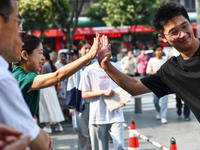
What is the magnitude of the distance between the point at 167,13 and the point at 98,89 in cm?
245

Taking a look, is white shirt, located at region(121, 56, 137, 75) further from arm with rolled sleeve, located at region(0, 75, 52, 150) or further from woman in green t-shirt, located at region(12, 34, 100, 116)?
arm with rolled sleeve, located at region(0, 75, 52, 150)

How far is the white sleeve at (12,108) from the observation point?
1.49 metres

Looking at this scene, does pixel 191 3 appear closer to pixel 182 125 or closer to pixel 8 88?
pixel 182 125

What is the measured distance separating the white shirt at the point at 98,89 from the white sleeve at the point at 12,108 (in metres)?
3.57

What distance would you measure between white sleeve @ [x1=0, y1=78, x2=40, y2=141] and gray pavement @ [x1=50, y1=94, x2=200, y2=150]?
18.3 ft

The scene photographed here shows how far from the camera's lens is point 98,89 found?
5281 mm

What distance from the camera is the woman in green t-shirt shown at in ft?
9.94

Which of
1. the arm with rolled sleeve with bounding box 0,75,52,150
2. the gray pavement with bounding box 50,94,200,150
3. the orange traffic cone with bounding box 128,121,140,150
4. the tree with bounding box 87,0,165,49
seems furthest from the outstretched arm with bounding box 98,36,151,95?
the tree with bounding box 87,0,165,49

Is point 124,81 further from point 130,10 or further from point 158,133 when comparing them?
point 130,10

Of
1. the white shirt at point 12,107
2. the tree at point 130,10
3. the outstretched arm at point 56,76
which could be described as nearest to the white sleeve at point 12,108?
the white shirt at point 12,107

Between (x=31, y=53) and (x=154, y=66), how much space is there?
641cm

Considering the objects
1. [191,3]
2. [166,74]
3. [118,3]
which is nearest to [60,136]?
[166,74]

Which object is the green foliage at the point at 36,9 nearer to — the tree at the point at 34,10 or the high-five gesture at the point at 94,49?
the tree at the point at 34,10

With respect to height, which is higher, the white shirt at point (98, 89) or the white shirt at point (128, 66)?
the white shirt at point (98, 89)
